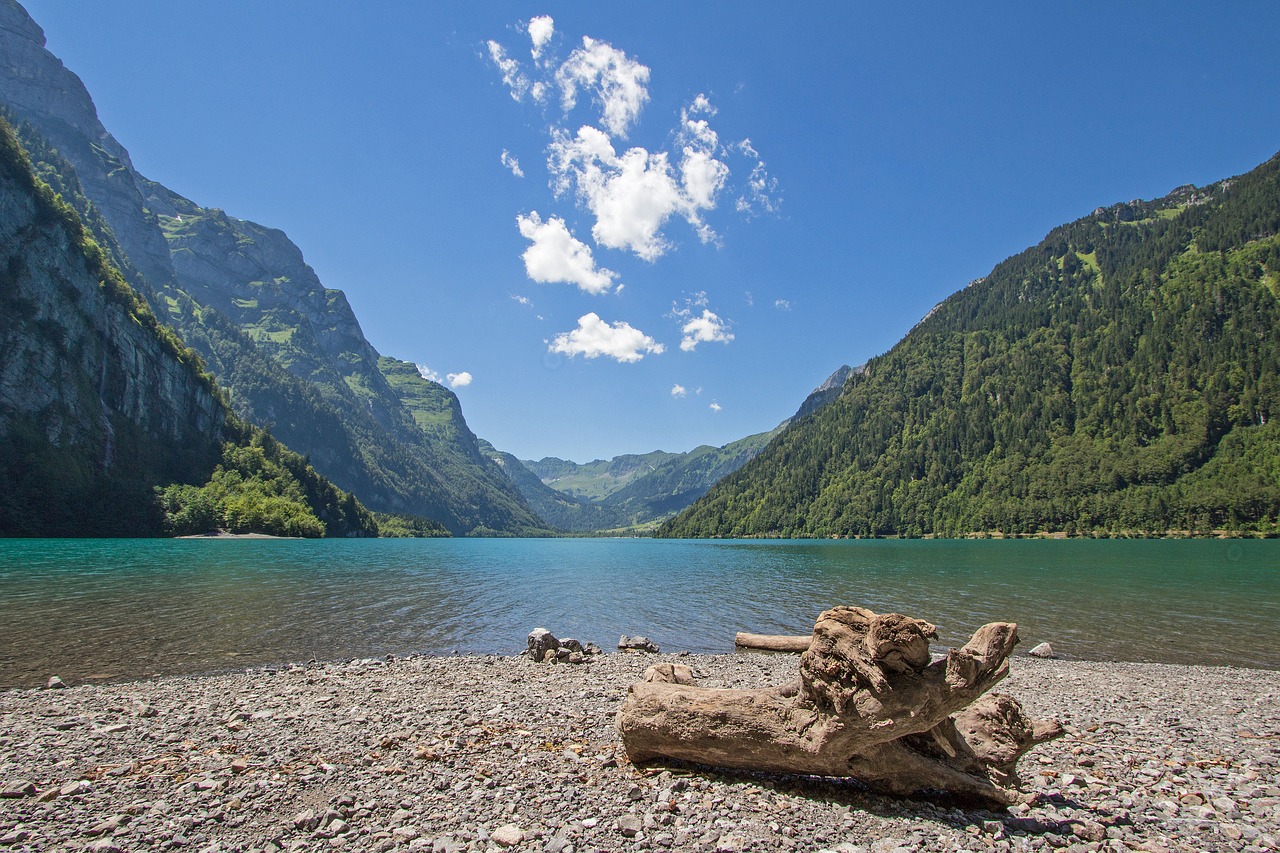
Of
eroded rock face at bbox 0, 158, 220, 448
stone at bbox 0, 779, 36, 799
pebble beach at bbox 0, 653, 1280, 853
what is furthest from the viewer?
eroded rock face at bbox 0, 158, 220, 448

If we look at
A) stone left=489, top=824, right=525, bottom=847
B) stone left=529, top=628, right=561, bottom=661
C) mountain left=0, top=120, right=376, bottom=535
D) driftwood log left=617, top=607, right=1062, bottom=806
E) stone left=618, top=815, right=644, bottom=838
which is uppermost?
mountain left=0, top=120, right=376, bottom=535

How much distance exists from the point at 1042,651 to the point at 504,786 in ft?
80.3

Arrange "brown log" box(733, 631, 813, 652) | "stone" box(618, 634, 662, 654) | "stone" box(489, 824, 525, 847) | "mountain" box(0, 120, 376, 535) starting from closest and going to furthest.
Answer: "stone" box(489, 824, 525, 847)
"stone" box(618, 634, 662, 654)
"brown log" box(733, 631, 813, 652)
"mountain" box(0, 120, 376, 535)

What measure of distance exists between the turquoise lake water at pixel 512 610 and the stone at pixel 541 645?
10.5 ft

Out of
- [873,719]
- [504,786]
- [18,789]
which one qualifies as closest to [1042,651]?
[873,719]

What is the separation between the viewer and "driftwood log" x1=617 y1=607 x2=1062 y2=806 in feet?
24.4

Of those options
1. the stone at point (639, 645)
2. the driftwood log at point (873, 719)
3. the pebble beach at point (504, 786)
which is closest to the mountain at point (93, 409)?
the stone at point (639, 645)

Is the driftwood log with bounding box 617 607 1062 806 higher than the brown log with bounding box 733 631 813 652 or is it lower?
higher

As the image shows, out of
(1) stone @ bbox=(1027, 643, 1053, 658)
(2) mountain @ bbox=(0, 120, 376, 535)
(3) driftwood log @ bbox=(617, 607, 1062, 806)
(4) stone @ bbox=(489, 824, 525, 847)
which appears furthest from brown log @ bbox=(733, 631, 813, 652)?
(2) mountain @ bbox=(0, 120, 376, 535)

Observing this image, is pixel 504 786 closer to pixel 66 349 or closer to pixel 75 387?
pixel 75 387

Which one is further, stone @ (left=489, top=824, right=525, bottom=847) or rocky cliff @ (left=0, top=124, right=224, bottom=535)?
rocky cliff @ (left=0, top=124, right=224, bottom=535)

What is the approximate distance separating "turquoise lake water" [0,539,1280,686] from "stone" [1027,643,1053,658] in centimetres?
124

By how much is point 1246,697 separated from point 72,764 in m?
27.6

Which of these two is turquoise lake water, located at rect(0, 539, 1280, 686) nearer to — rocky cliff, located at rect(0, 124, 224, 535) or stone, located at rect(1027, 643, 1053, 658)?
stone, located at rect(1027, 643, 1053, 658)
